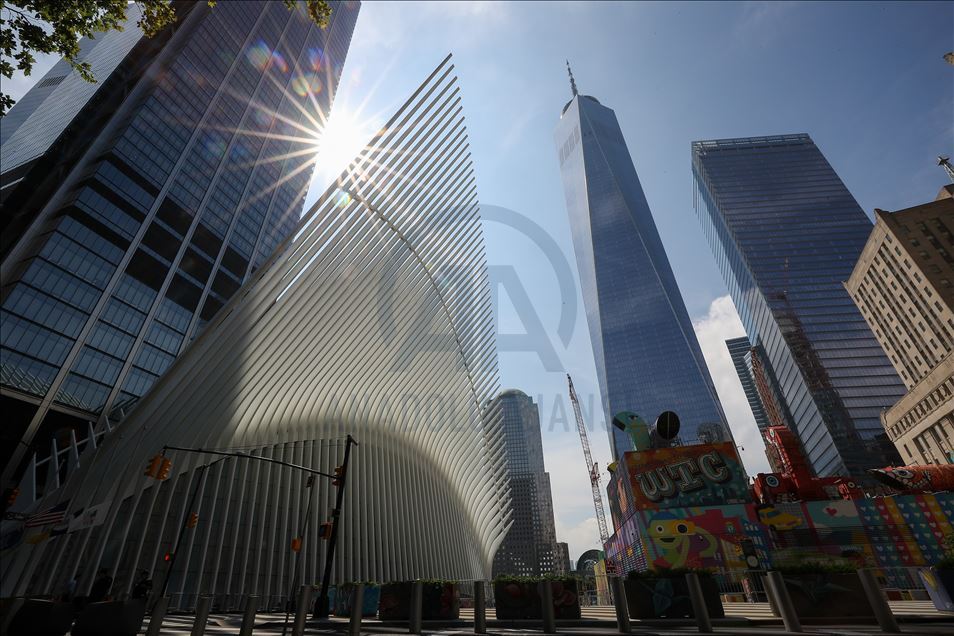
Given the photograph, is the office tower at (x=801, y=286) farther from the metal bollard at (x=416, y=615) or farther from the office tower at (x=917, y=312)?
the metal bollard at (x=416, y=615)

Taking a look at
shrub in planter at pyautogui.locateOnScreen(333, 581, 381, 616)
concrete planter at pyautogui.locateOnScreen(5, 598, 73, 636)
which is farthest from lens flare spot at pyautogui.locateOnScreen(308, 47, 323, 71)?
concrete planter at pyautogui.locateOnScreen(5, 598, 73, 636)

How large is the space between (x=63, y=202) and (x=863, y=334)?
159414mm

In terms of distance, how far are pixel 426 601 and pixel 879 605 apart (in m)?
11.8

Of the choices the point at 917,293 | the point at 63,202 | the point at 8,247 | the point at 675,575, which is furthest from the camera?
the point at 917,293

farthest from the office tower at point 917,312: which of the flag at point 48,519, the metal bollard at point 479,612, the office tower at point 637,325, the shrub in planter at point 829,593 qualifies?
the flag at point 48,519

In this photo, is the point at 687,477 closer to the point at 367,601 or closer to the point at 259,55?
the point at 367,601

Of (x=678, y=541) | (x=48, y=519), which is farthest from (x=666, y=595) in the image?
(x=48, y=519)

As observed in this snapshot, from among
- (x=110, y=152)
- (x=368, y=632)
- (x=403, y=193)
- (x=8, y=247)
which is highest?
(x=110, y=152)

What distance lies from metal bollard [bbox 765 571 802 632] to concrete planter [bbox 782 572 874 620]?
857 millimetres

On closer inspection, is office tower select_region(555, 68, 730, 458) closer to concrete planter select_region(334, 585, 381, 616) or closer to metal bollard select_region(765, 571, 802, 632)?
concrete planter select_region(334, 585, 381, 616)

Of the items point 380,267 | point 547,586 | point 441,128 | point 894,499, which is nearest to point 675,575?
point 547,586

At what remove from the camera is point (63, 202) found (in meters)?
54.2

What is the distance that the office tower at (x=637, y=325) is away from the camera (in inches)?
5797

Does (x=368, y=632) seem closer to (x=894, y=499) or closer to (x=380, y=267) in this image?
(x=380, y=267)
